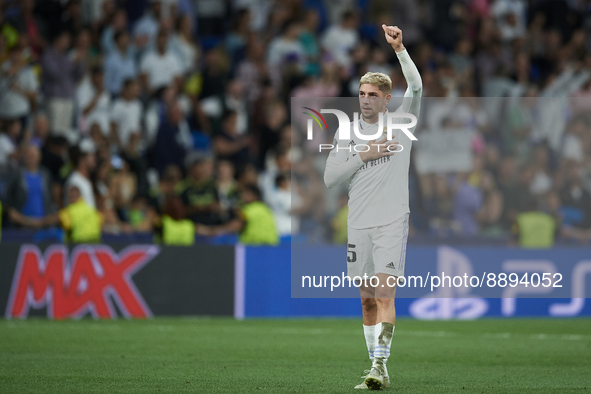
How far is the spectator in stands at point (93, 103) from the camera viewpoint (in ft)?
48.5

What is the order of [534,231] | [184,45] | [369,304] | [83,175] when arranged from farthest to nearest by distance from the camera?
[184,45]
[534,231]
[83,175]
[369,304]

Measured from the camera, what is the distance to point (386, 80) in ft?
21.9

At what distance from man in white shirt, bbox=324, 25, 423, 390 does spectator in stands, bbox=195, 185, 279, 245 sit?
6.56m

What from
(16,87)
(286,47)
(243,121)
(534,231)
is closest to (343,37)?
(286,47)

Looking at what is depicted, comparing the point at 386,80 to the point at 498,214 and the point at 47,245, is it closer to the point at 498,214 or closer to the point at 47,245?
the point at 47,245

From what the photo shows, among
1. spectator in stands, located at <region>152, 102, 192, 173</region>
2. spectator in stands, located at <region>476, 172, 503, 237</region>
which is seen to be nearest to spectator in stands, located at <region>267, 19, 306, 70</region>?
spectator in stands, located at <region>152, 102, 192, 173</region>

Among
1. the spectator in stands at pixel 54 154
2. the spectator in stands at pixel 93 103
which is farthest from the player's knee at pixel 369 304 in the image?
the spectator in stands at pixel 93 103

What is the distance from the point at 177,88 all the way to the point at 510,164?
18.4ft

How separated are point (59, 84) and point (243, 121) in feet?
10.6

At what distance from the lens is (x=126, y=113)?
49.0ft

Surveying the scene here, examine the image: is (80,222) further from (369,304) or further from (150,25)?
Result: (369,304)

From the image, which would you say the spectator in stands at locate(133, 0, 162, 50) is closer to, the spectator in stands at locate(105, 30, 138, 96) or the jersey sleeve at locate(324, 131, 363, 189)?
the spectator in stands at locate(105, 30, 138, 96)

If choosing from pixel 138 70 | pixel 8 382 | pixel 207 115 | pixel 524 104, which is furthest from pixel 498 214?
pixel 8 382

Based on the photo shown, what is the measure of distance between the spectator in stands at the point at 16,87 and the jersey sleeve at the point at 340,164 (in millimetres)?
8728
